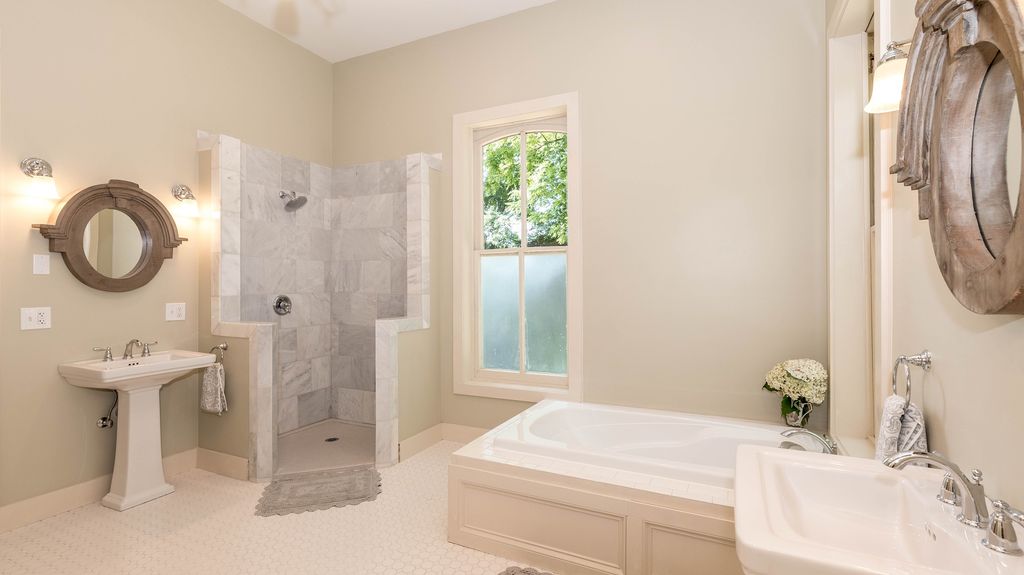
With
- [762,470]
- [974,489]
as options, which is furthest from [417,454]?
[974,489]

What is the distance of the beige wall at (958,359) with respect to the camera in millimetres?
998

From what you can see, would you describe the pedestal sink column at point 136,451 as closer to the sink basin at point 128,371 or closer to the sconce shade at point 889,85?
the sink basin at point 128,371

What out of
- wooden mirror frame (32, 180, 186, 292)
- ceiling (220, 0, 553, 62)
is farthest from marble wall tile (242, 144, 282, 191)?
ceiling (220, 0, 553, 62)

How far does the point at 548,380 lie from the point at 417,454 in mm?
1049

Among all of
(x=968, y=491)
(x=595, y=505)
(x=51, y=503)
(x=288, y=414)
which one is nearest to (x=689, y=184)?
(x=595, y=505)

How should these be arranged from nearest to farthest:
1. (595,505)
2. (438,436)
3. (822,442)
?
(595,505) → (822,442) → (438,436)

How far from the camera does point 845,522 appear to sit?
1.21 meters

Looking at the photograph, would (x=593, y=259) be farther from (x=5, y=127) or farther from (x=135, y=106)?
(x=5, y=127)

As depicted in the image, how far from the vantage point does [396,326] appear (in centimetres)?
320

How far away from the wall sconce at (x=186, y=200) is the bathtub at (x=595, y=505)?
2376 millimetres

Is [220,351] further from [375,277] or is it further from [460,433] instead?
[460,433]

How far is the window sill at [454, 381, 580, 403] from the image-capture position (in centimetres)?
327

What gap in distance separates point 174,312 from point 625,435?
2.88 m

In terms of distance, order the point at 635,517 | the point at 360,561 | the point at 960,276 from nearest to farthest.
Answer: the point at 960,276, the point at 635,517, the point at 360,561
